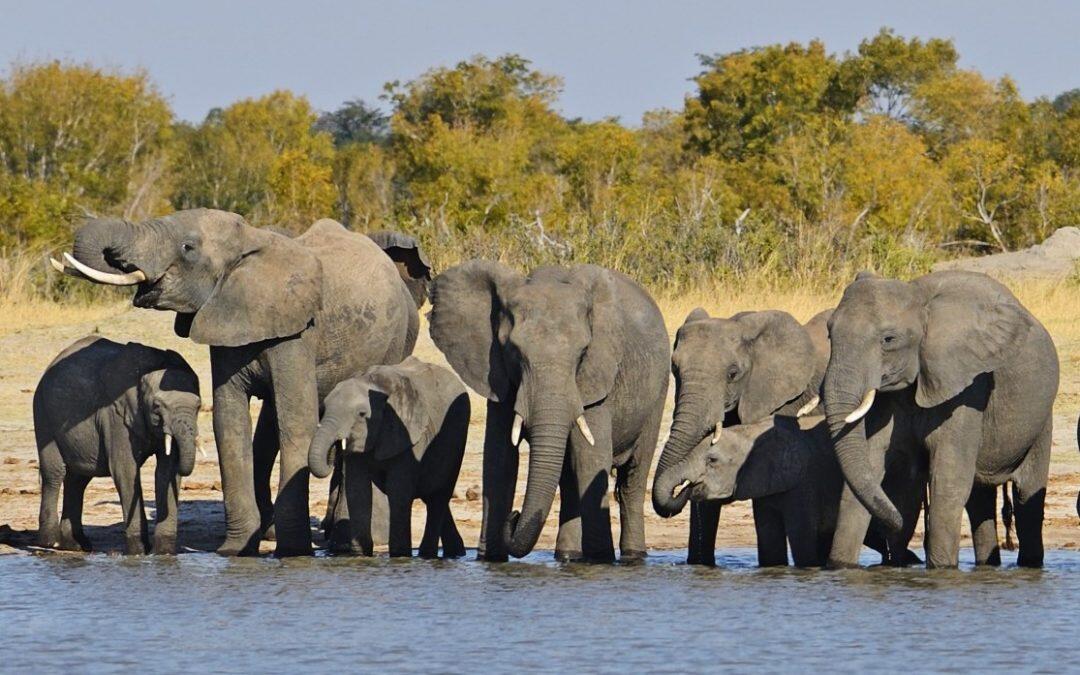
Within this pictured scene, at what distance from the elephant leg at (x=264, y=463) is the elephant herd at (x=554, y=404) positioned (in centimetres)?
31

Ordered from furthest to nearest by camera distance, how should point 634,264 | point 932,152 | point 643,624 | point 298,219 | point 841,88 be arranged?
point 932,152
point 841,88
point 298,219
point 634,264
point 643,624

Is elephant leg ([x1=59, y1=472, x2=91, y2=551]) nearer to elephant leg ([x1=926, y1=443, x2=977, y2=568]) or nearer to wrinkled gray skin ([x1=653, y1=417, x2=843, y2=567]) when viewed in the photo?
wrinkled gray skin ([x1=653, y1=417, x2=843, y2=567])

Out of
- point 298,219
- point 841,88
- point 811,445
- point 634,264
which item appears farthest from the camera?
point 841,88

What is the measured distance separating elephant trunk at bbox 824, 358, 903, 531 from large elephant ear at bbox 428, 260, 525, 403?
1810mm

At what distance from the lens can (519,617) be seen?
9656 mm

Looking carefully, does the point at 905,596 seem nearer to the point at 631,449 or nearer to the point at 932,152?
the point at 631,449

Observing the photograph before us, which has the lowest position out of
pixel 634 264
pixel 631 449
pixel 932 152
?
pixel 631 449

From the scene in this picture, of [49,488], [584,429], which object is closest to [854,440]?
[584,429]

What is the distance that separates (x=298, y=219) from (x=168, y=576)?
82.0ft

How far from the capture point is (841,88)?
3891 cm

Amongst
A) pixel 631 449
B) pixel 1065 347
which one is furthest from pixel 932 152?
pixel 631 449

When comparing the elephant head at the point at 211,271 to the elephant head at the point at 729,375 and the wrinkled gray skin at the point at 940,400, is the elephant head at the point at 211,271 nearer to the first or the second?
the elephant head at the point at 729,375

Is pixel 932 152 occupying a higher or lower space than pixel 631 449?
higher

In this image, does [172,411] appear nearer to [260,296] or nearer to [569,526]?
[260,296]
